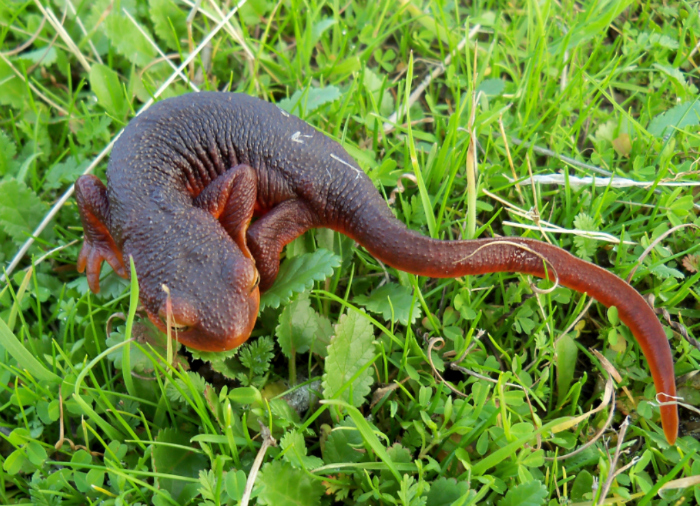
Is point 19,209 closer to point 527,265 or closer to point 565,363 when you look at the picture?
point 527,265

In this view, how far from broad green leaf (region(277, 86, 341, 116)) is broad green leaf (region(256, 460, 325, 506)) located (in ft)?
5.83

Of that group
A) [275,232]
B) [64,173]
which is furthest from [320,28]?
[64,173]

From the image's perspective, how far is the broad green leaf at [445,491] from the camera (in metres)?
1.67

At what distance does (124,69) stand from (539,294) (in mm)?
2786

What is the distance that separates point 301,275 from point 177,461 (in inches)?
33.1

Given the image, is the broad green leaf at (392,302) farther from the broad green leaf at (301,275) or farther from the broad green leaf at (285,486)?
the broad green leaf at (285,486)

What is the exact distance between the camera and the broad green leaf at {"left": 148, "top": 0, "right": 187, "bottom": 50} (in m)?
3.08

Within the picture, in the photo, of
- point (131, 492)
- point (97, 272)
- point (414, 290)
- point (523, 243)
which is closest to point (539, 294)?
point (523, 243)

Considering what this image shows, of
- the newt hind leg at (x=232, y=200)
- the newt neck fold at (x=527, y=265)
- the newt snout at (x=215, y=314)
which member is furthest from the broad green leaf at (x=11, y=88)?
the newt neck fold at (x=527, y=265)

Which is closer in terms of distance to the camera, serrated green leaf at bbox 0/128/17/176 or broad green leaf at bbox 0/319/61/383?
broad green leaf at bbox 0/319/61/383

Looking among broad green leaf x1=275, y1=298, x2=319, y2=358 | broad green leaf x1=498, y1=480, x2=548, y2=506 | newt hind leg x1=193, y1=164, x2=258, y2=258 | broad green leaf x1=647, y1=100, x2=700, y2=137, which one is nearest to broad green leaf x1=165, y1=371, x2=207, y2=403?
broad green leaf x1=275, y1=298, x2=319, y2=358

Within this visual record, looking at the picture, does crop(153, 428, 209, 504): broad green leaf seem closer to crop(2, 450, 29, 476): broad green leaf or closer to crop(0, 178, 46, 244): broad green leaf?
crop(2, 450, 29, 476): broad green leaf

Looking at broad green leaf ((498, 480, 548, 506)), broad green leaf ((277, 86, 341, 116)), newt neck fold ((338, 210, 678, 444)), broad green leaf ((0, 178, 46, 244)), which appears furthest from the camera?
broad green leaf ((277, 86, 341, 116))

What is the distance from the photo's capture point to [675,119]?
273 cm
